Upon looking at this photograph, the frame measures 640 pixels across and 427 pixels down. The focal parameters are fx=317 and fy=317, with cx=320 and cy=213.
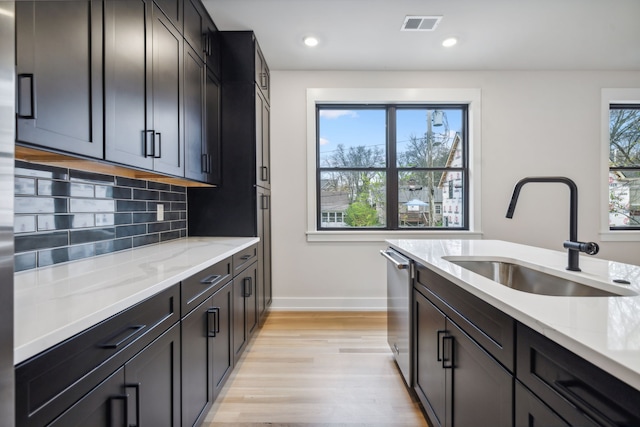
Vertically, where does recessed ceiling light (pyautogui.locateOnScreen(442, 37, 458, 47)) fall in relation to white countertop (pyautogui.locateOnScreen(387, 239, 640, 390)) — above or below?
above

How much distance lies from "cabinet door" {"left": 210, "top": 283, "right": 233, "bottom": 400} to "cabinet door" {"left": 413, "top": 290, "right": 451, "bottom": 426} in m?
1.09

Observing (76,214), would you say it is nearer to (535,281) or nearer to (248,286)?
(248,286)

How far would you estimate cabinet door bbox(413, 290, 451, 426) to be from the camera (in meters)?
1.38

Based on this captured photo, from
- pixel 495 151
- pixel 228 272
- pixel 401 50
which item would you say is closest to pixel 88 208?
pixel 228 272

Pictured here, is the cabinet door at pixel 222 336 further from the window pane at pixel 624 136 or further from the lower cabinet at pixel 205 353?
the window pane at pixel 624 136

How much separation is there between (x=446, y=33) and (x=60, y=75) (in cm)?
279

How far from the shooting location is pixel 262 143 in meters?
3.01

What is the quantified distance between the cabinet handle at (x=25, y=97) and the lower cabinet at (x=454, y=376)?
159 cm

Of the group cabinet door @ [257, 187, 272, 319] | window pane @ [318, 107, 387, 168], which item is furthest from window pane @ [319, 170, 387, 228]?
cabinet door @ [257, 187, 272, 319]

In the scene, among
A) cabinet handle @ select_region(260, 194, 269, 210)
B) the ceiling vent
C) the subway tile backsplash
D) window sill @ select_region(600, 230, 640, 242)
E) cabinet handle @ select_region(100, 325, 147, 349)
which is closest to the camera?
cabinet handle @ select_region(100, 325, 147, 349)

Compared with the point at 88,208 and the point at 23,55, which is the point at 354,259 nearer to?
the point at 88,208

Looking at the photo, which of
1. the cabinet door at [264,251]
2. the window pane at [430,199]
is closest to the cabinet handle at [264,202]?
the cabinet door at [264,251]

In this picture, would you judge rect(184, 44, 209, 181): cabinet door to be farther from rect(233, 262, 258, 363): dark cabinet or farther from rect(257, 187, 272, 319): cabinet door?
rect(233, 262, 258, 363): dark cabinet

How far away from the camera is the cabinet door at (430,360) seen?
4.52 feet
